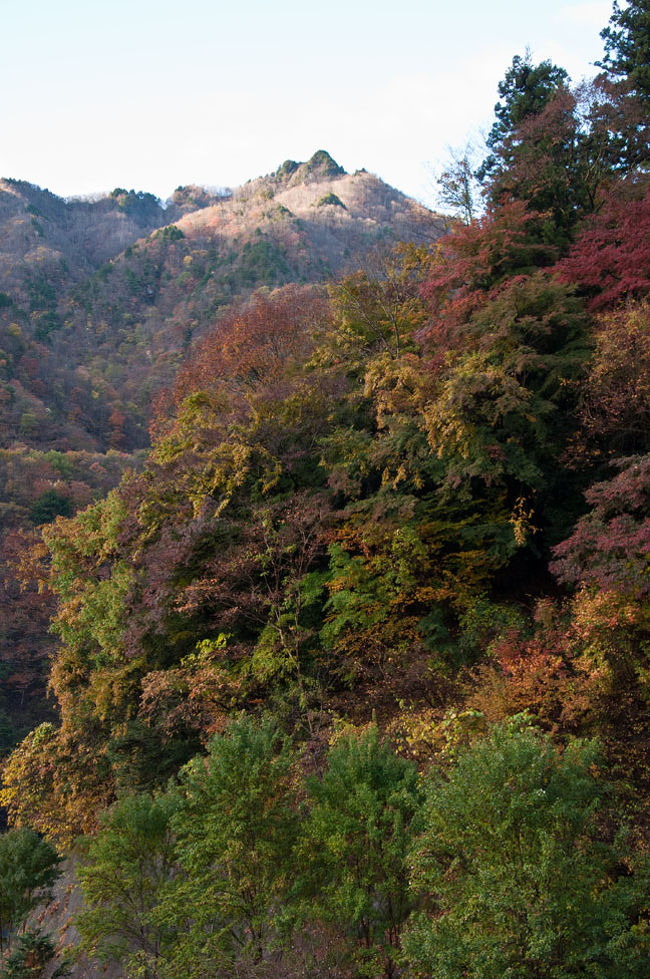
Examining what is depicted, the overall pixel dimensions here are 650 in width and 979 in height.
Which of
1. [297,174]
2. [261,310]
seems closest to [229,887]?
[261,310]

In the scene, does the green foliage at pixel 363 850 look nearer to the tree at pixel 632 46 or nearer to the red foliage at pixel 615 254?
the red foliage at pixel 615 254

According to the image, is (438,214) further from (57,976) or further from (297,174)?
(297,174)

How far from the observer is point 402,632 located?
11.2m

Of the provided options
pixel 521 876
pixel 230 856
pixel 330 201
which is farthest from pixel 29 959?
pixel 330 201

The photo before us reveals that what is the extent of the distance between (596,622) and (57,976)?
31.1 ft

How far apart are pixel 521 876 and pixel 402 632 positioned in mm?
6555

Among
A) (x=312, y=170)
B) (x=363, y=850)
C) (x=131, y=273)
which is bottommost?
(x=363, y=850)

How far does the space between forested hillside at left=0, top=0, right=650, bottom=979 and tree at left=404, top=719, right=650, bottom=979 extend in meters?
0.03

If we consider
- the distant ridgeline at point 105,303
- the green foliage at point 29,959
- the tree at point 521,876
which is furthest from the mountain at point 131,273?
the green foliage at point 29,959

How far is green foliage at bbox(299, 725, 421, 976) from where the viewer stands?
6.11 metres

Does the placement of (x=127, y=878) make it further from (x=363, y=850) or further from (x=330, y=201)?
(x=330, y=201)

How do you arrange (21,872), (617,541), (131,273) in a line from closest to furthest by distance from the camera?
(617,541)
(21,872)
(131,273)

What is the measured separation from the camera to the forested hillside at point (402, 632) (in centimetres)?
521

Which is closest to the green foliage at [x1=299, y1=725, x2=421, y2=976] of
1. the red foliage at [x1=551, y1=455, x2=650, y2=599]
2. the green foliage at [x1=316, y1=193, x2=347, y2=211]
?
the red foliage at [x1=551, y1=455, x2=650, y2=599]
